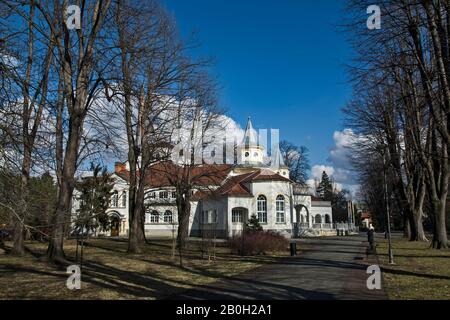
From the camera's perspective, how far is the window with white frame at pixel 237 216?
47703 mm

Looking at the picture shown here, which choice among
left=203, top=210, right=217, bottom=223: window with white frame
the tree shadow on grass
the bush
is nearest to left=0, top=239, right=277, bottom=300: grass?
the bush

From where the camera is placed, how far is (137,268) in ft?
55.6

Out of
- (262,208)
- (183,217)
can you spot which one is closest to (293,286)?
(183,217)

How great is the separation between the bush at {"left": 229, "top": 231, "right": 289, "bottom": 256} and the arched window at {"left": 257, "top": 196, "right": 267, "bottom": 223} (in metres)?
20.9

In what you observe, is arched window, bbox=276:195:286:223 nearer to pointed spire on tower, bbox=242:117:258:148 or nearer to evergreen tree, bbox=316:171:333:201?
pointed spire on tower, bbox=242:117:258:148

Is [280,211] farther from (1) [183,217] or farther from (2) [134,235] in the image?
(2) [134,235]

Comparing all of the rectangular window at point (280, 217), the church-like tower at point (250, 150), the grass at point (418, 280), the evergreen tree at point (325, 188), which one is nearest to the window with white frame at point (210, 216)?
the rectangular window at point (280, 217)

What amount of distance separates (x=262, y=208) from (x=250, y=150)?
926 inches

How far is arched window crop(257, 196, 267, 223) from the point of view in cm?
4753

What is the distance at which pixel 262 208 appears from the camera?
4775 cm

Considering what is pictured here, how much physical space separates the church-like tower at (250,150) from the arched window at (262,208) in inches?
825

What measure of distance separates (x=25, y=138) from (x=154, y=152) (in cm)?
1745

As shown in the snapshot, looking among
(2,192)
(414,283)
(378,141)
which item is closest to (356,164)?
(378,141)

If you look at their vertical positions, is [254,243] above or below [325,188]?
below
